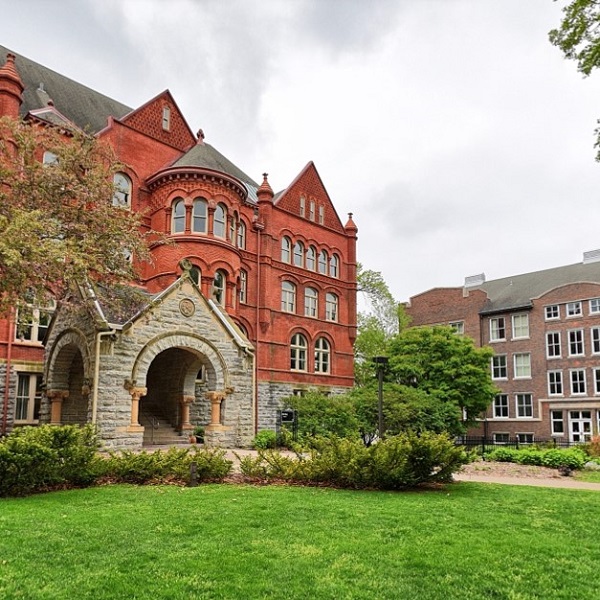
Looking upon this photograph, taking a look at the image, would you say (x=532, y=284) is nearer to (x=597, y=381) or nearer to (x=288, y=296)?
(x=597, y=381)

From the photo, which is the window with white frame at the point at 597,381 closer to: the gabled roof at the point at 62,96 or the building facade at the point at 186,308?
the building facade at the point at 186,308

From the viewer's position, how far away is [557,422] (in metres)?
42.7

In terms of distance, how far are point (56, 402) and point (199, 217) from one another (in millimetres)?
11999

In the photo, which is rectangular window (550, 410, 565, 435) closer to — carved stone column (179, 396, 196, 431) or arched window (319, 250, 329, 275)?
arched window (319, 250, 329, 275)

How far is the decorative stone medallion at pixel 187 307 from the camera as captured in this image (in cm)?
2016

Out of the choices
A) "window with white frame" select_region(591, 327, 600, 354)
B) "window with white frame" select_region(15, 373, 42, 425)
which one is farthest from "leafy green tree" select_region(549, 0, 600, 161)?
"window with white frame" select_region(591, 327, 600, 354)

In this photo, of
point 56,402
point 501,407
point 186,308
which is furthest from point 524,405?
point 56,402

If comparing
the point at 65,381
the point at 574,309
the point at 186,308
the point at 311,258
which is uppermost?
the point at 311,258

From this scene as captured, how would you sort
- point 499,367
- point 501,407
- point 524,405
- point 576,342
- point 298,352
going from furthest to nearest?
point 499,367 → point 501,407 → point 524,405 → point 576,342 → point 298,352

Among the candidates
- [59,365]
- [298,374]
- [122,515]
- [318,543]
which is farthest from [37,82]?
[318,543]

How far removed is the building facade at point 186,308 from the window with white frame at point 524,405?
15.4 m

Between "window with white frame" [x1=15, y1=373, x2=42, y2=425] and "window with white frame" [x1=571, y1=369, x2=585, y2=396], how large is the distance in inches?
1413

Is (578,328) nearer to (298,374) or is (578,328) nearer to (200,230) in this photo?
(298,374)

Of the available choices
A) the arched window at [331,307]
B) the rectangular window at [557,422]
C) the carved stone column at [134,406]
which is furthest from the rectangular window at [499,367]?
the carved stone column at [134,406]
